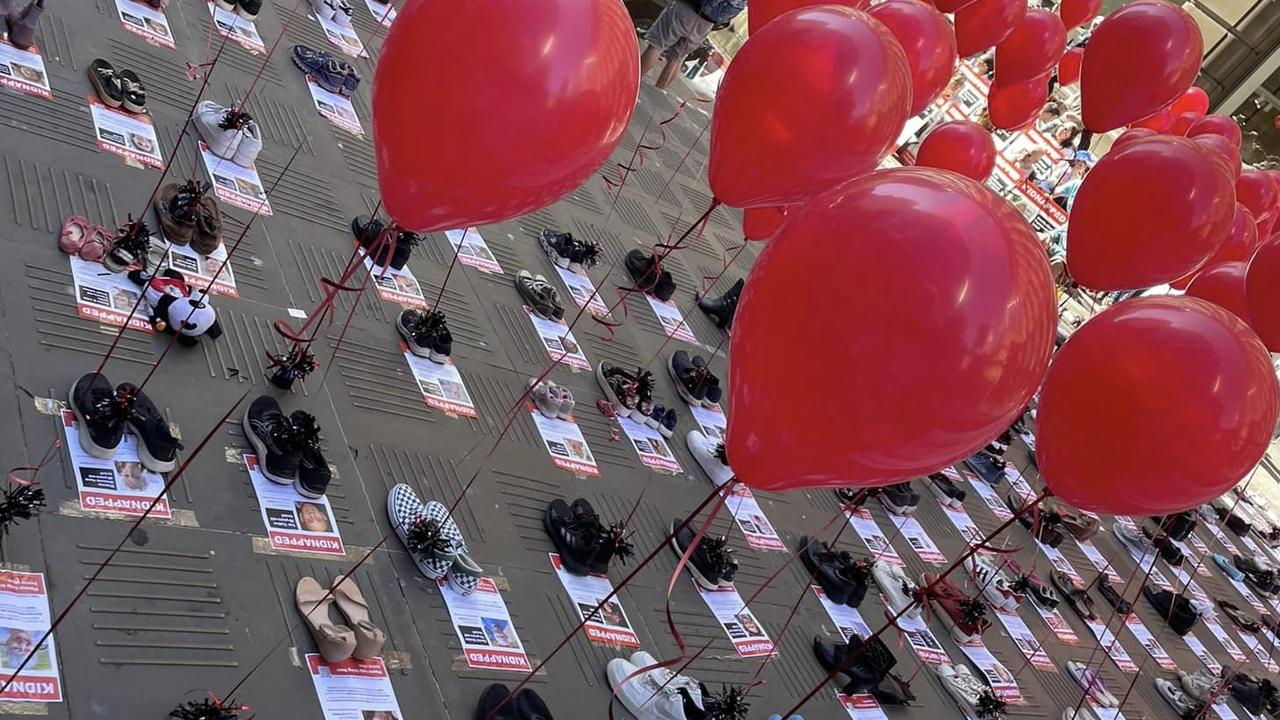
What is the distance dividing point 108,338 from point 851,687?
320cm

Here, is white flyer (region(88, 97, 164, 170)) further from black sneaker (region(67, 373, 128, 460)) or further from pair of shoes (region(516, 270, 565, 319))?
pair of shoes (region(516, 270, 565, 319))

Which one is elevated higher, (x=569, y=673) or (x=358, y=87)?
(x=358, y=87)

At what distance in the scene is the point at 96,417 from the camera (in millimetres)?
2424

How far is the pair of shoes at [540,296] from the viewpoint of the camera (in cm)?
436

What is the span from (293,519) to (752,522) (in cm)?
234

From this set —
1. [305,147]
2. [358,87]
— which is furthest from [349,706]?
[358,87]

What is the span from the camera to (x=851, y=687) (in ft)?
12.5

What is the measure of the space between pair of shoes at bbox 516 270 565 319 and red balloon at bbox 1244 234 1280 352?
2906 mm

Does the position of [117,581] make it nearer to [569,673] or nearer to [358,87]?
[569,673]

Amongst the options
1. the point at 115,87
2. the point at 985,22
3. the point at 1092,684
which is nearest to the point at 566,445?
the point at 115,87

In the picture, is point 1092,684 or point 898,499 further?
point 898,499

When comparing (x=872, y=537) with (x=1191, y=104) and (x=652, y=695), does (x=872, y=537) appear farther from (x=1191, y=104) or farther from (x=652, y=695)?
(x=1191, y=104)

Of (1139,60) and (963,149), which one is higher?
(1139,60)

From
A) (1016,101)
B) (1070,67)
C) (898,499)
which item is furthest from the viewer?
(1070,67)
